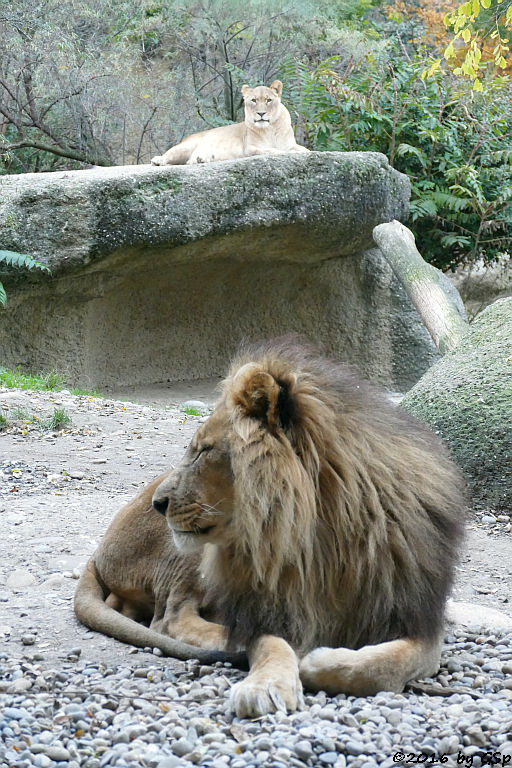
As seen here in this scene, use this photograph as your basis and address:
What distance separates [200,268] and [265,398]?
31.5 ft

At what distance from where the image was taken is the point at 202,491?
299cm

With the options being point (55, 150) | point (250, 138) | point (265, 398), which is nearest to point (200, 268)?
point (250, 138)

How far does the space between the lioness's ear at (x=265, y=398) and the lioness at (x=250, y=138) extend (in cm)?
926

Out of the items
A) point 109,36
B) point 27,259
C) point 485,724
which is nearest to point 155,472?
point 27,259

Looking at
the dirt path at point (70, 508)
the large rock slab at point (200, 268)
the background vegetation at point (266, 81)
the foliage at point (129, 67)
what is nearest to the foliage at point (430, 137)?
the background vegetation at point (266, 81)

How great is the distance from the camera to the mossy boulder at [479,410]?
5656 mm

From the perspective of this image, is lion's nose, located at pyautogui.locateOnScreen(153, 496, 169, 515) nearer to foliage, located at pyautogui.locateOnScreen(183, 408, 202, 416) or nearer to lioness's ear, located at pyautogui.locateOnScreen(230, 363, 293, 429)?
lioness's ear, located at pyautogui.locateOnScreen(230, 363, 293, 429)

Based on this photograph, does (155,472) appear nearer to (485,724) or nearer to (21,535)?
(21,535)

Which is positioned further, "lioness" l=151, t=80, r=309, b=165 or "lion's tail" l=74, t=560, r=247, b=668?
"lioness" l=151, t=80, r=309, b=165

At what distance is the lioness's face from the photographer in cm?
296

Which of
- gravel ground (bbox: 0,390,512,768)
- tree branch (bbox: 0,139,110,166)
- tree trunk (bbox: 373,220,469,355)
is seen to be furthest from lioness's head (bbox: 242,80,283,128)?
gravel ground (bbox: 0,390,512,768)

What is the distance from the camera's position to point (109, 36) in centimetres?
1703

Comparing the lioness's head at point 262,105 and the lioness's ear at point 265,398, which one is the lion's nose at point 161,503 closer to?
the lioness's ear at point 265,398

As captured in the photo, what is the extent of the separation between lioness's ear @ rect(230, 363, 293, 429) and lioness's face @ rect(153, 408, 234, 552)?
13 cm
